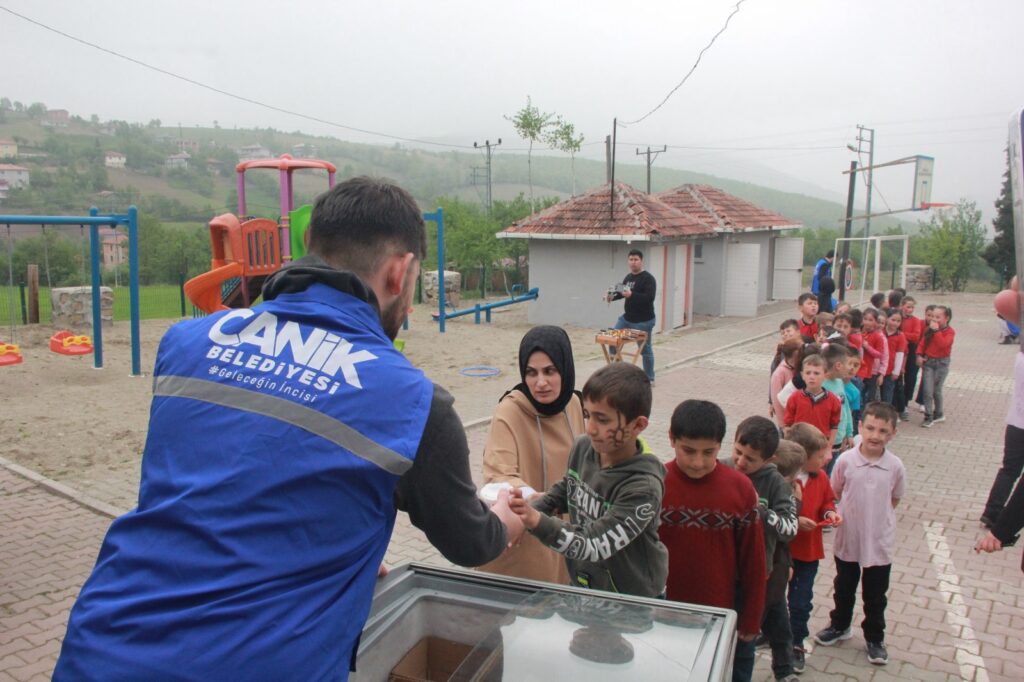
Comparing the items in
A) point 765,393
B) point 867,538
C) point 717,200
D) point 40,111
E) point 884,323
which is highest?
point 40,111

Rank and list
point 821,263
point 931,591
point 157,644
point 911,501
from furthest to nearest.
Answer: point 821,263
point 911,501
point 931,591
point 157,644

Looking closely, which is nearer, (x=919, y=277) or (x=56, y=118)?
(x=919, y=277)

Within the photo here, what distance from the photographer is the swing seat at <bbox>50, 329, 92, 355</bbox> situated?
10.6m

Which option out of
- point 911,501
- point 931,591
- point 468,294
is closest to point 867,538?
point 931,591

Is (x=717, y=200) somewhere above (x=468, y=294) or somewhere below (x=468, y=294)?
above

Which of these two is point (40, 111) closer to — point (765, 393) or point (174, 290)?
point (174, 290)

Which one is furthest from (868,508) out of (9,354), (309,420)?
(9,354)

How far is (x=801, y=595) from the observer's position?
3.79 meters

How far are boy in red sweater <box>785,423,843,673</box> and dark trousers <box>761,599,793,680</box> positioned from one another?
6.4 inches

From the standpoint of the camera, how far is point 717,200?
2489 cm

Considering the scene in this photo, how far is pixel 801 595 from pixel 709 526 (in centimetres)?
135

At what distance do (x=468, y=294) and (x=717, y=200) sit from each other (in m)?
9.92

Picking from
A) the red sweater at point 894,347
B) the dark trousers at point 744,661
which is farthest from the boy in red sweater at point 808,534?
the red sweater at point 894,347

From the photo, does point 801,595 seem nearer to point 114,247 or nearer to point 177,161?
point 114,247
